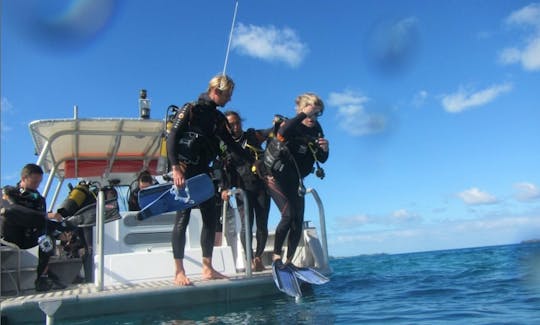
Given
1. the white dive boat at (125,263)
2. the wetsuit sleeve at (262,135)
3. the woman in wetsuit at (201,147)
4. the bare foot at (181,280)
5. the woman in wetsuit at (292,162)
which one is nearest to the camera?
the white dive boat at (125,263)

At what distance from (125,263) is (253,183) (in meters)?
1.57

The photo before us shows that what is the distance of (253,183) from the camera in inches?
193

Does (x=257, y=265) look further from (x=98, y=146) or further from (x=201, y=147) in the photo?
(x=98, y=146)

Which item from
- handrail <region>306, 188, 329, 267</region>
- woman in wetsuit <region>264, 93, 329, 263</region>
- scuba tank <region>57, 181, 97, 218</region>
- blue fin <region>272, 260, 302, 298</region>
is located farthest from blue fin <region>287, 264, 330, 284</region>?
scuba tank <region>57, 181, 97, 218</region>

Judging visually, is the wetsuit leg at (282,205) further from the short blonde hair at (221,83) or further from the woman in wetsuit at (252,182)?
the short blonde hair at (221,83)

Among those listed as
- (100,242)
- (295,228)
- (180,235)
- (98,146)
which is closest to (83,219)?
(100,242)

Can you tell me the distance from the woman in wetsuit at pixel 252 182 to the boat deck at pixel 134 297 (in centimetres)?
66

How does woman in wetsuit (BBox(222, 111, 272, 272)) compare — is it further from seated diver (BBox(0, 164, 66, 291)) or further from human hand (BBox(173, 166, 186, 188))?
seated diver (BBox(0, 164, 66, 291))

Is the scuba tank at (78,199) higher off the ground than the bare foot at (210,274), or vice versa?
the scuba tank at (78,199)

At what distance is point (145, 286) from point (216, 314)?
0.75 meters

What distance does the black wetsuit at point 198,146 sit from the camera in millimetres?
3834

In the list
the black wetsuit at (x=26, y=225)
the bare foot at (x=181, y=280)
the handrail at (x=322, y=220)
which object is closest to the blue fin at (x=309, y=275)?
the handrail at (x=322, y=220)

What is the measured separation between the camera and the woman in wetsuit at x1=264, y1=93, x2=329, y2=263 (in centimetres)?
437

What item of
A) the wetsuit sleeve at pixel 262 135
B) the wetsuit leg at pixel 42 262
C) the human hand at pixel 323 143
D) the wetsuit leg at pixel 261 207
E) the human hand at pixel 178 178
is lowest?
the wetsuit leg at pixel 42 262
